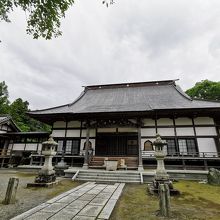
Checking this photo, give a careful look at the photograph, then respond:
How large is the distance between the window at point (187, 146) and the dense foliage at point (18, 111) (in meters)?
30.0

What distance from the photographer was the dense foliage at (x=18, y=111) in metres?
32.4

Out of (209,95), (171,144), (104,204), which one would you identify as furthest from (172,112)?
(209,95)

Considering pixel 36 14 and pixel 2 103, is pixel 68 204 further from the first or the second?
pixel 2 103

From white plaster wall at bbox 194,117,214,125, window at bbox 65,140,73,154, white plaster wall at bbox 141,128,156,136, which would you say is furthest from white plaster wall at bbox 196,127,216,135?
window at bbox 65,140,73,154

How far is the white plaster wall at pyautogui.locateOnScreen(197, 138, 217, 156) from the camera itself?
11.9 metres

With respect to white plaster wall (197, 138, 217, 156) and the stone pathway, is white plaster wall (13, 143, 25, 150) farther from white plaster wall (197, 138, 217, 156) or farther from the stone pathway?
white plaster wall (197, 138, 217, 156)

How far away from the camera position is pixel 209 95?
100 feet

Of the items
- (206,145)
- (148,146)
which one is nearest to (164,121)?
(148,146)

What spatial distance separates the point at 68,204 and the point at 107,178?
188 inches

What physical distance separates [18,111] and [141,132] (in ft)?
103

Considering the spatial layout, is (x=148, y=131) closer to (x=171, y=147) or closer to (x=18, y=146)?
(x=171, y=147)

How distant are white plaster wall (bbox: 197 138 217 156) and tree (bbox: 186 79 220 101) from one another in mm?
21732

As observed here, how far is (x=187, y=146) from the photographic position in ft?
40.7

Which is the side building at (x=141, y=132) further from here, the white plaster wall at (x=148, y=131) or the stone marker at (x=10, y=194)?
the stone marker at (x=10, y=194)
